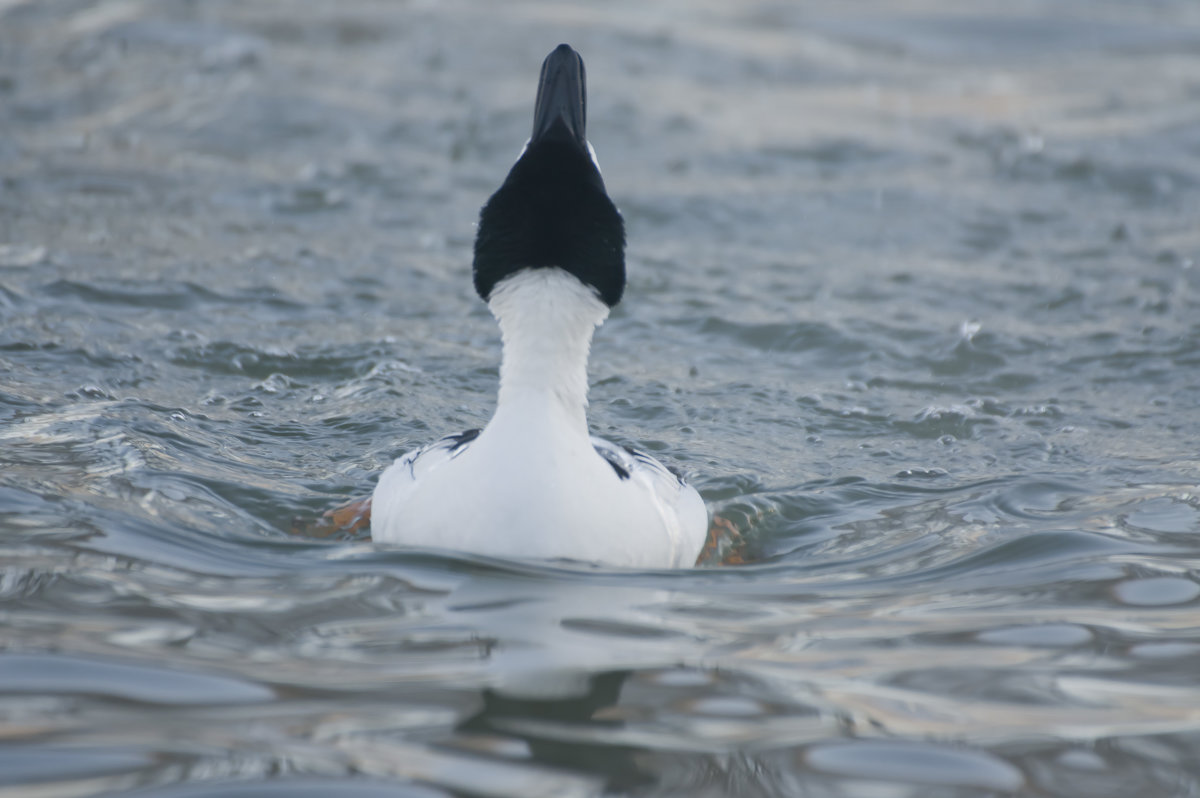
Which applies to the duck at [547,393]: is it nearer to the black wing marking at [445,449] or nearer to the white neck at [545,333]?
the white neck at [545,333]

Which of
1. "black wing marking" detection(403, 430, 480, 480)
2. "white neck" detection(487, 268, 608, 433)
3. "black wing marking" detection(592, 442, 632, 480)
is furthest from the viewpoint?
"black wing marking" detection(403, 430, 480, 480)

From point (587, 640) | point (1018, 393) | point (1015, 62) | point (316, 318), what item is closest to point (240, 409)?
point (316, 318)

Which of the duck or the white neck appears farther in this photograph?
the white neck

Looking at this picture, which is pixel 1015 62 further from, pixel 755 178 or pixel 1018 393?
pixel 1018 393

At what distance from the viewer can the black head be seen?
3.95 metres

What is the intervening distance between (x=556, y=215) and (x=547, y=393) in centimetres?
61

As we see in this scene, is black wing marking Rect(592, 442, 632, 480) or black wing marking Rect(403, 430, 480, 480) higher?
black wing marking Rect(592, 442, 632, 480)

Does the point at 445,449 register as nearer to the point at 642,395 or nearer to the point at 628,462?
the point at 628,462

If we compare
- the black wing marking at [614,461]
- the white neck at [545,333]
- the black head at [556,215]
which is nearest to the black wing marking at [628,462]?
the black wing marking at [614,461]

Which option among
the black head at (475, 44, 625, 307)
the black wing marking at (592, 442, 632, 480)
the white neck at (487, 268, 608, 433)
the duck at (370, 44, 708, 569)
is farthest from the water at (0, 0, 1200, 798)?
the black head at (475, 44, 625, 307)

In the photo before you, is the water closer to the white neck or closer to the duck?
the duck

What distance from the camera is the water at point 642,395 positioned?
3254 millimetres

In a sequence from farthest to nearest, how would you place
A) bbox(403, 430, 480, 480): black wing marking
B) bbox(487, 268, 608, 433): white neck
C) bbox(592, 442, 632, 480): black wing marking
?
bbox(403, 430, 480, 480): black wing marking → bbox(592, 442, 632, 480): black wing marking → bbox(487, 268, 608, 433): white neck

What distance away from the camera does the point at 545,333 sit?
Answer: 4.24 meters
